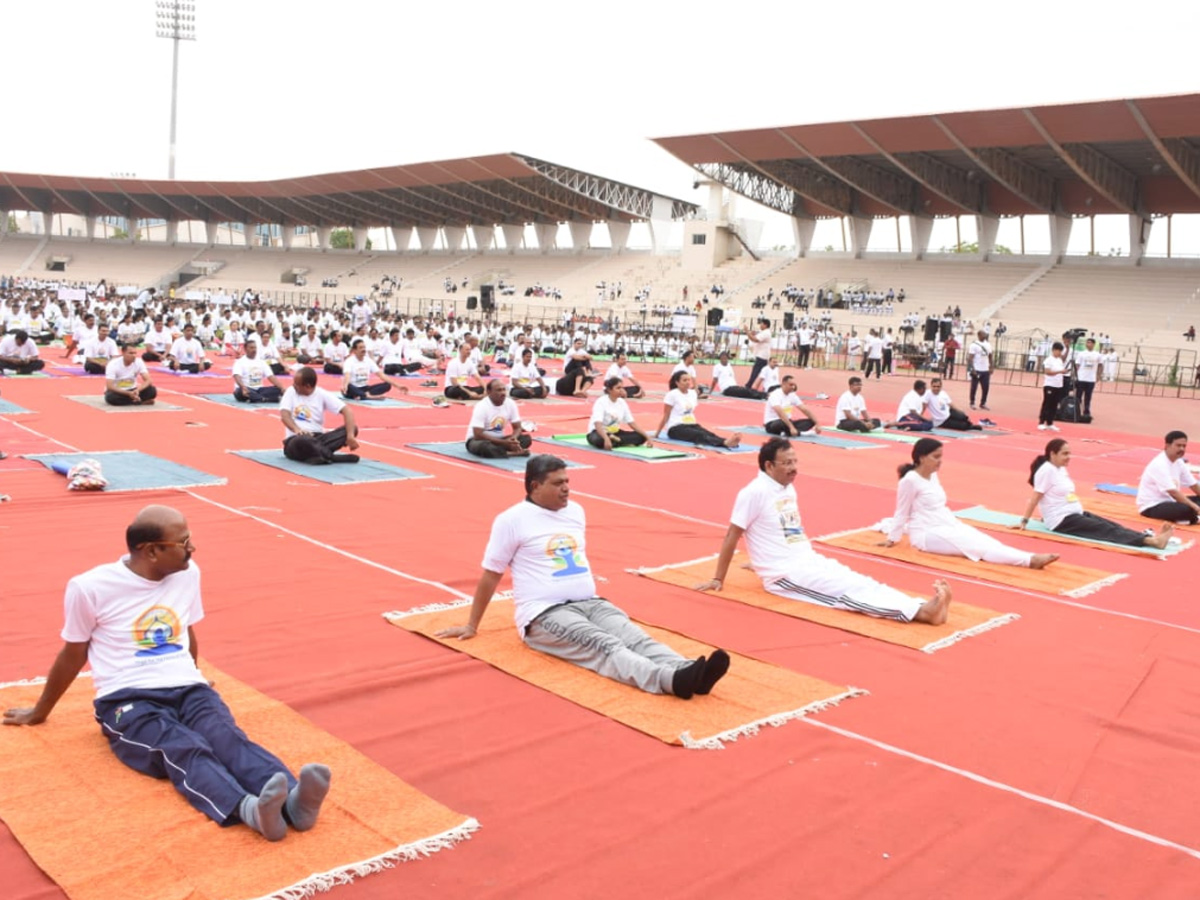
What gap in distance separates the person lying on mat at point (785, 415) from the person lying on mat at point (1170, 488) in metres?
5.62

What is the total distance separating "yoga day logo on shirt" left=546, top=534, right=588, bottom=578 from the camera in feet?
17.2

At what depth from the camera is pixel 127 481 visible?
30.6ft

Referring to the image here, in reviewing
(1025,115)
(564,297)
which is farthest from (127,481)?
(564,297)

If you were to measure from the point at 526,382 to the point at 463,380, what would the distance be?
1.65 metres

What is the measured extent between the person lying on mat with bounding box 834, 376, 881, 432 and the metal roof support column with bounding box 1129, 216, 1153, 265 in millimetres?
30342

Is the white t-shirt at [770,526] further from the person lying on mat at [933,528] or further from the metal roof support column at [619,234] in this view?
the metal roof support column at [619,234]

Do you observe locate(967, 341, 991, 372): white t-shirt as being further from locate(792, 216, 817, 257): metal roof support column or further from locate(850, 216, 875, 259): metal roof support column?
locate(792, 216, 817, 257): metal roof support column

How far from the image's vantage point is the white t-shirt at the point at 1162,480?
10.2m

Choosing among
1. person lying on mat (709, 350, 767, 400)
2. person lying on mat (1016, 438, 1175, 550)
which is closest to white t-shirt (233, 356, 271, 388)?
person lying on mat (709, 350, 767, 400)

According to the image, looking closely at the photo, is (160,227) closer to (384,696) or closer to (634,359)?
(634,359)

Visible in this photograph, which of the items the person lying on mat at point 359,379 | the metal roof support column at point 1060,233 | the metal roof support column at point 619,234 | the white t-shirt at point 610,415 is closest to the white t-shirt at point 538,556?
the white t-shirt at point 610,415

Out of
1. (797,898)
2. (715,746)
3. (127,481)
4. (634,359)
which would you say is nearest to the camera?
(797,898)

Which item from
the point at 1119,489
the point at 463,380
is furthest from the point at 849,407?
the point at 463,380

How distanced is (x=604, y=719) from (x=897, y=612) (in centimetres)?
248
